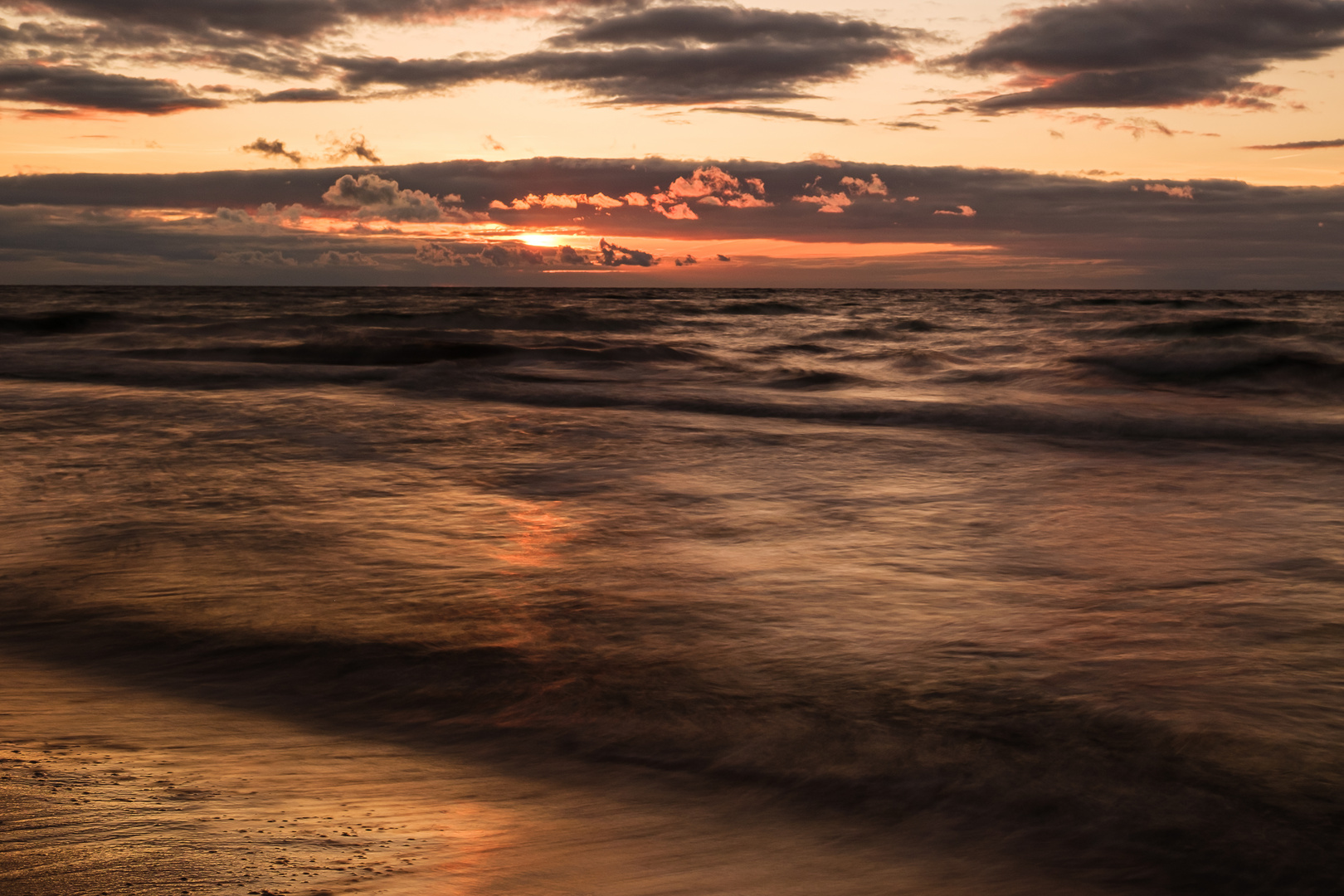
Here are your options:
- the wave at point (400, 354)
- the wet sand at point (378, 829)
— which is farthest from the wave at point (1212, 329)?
the wet sand at point (378, 829)

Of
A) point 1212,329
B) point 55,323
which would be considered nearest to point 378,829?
point 1212,329

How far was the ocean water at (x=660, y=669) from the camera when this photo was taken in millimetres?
2258

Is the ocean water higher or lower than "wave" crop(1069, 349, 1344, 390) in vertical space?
lower

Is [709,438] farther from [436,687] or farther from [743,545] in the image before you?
[436,687]

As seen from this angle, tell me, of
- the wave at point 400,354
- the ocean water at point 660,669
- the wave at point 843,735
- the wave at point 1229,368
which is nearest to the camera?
the ocean water at point 660,669

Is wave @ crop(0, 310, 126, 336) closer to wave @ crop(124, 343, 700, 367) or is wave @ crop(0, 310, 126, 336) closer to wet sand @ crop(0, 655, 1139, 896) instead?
wave @ crop(124, 343, 700, 367)

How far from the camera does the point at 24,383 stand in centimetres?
1383

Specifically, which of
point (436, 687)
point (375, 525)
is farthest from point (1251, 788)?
point (375, 525)

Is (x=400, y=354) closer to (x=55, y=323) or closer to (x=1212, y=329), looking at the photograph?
(x=55, y=323)

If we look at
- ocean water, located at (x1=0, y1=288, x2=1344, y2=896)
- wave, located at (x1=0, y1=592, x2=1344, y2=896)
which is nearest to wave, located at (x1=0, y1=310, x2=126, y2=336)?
ocean water, located at (x1=0, y1=288, x2=1344, y2=896)

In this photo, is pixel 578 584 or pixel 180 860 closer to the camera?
pixel 180 860

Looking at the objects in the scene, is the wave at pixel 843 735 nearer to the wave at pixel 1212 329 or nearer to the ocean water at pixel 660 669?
the ocean water at pixel 660 669

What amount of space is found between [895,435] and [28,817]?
347 inches

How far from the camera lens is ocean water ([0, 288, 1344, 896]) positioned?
2.26 metres
